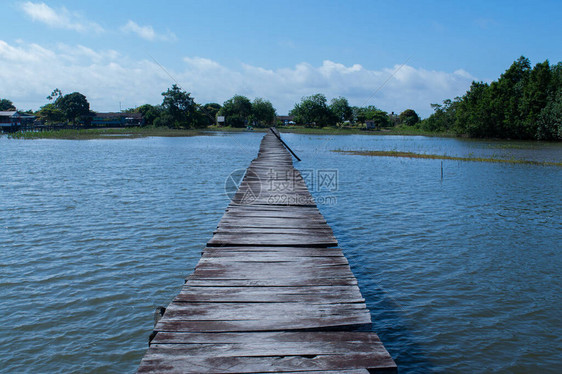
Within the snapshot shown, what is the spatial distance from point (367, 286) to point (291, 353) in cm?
401

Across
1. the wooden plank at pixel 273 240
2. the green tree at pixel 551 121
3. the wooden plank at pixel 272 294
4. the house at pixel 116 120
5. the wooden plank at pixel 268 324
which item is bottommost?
the wooden plank at pixel 268 324

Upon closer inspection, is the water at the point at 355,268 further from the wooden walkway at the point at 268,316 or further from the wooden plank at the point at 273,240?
the wooden walkway at the point at 268,316

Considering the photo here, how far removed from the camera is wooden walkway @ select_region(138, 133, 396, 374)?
2.82 m

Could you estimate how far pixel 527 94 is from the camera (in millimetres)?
53250

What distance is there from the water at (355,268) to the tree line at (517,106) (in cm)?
4116

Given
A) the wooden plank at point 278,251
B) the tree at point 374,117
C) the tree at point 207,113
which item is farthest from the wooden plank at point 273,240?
the tree at point 374,117

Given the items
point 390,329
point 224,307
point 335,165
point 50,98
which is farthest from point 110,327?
point 50,98

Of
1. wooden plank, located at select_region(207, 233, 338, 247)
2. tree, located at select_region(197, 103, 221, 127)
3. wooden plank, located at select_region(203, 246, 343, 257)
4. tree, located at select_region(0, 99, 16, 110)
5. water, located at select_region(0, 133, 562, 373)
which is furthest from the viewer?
tree, located at select_region(0, 99, 16, 110)

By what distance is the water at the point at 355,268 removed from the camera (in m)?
4.84

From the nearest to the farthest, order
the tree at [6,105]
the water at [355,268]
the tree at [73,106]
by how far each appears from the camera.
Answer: the water at [355,268] < the tree at [73,106] < the tree at [6,105]

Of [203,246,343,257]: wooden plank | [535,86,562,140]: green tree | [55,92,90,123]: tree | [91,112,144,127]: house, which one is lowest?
[203,246,343,257]: wooden plank

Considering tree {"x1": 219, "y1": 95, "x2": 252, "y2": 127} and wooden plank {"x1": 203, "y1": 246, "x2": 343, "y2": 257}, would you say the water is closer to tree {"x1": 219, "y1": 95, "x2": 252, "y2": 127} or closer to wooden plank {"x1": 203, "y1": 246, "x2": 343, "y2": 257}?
wooden plank {"x1": 203, "y1": 246, "x2": 343, "y2": 257}

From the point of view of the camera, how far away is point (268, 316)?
11.3 ft

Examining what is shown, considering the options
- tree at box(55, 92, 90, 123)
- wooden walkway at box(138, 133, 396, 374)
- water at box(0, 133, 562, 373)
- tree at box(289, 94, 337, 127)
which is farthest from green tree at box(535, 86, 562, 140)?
tree at box(55, 92, 90, 123)
